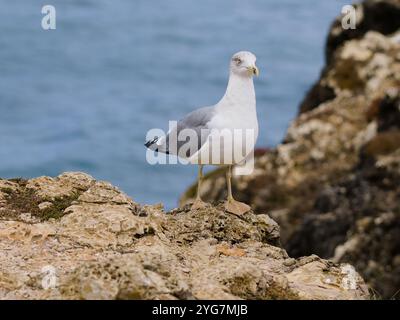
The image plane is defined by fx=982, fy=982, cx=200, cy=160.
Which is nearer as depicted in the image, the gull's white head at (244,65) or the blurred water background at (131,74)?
the gull's white head at (244,65)

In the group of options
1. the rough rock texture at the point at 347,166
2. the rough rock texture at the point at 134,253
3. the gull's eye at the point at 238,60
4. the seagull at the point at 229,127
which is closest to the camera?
the rough rock texture at the point at 134,253

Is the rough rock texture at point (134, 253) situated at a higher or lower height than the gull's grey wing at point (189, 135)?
lower

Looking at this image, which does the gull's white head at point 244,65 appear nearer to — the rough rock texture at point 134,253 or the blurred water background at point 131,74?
the rough rock texture at point 134,253

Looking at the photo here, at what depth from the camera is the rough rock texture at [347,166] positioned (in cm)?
2072

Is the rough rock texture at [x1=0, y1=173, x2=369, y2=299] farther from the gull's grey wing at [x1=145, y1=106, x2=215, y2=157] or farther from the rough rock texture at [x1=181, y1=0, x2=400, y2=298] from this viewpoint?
the rough rock texture at [x1=181, y1=0, x2=400, y2=298]

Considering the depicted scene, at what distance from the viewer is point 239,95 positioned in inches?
452

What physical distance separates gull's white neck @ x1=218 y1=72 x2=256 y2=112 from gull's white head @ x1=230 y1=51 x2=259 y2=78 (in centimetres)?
6

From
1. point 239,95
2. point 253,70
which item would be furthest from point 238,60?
point 239,95

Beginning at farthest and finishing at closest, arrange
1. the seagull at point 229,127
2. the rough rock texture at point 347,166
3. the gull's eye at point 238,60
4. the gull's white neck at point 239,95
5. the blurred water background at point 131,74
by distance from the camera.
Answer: the blurred water background at point 131,74
the rough rock texture at point 347,166
the gull's eye at point 238,60
the gull's white neck at point 239,95
the seagull at point 229,127

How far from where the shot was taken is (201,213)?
37.6 feet

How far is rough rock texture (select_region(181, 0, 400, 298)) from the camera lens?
816 inches

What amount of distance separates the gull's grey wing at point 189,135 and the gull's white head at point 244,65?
537mm

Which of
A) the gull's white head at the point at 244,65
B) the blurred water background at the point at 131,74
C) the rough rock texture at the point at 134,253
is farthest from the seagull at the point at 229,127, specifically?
the blurred water background at the point at 131,74

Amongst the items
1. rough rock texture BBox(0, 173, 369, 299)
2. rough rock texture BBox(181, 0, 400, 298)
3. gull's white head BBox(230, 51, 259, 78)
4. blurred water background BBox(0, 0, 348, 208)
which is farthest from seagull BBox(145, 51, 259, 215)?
blurred water background BBox(0, 0, 348, 208)
